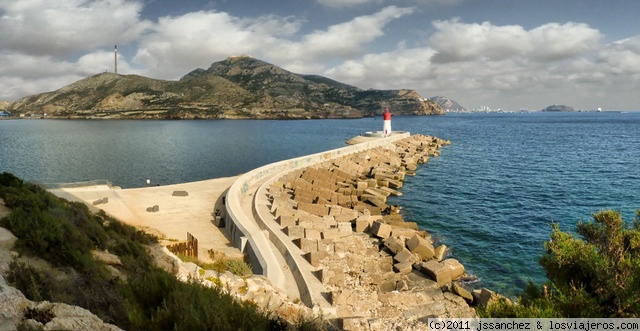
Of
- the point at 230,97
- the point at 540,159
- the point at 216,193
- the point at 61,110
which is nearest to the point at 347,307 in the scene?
the point at 216,193

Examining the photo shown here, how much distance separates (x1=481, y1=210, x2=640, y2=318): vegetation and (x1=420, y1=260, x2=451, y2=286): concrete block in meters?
5.95

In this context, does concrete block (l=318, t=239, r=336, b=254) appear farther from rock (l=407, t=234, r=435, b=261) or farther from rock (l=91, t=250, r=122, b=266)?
rock (l=91, t=250, r=122, b=266)

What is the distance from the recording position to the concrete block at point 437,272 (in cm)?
1438

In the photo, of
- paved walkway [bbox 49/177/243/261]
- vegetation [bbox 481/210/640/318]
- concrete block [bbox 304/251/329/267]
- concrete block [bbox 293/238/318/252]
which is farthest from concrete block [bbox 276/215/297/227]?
vegetation [bbox 481/210/640/318]

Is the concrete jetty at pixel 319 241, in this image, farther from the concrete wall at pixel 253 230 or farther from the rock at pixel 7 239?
the rock at pixel 7 239

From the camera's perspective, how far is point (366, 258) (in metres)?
15.7

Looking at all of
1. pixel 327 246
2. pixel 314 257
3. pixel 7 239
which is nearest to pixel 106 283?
A: pixel 7 239

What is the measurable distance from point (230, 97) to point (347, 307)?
638 feet

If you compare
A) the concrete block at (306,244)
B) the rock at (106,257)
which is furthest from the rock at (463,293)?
the rock at (106,257)

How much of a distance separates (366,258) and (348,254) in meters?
0.85

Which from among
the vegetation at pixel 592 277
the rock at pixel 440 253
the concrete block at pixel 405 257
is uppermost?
the vegetation at pixel 592 277

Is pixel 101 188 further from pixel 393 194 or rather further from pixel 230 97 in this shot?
pixel 230 97

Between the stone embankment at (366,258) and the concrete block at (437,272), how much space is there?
11 mm

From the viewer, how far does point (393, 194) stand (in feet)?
102
